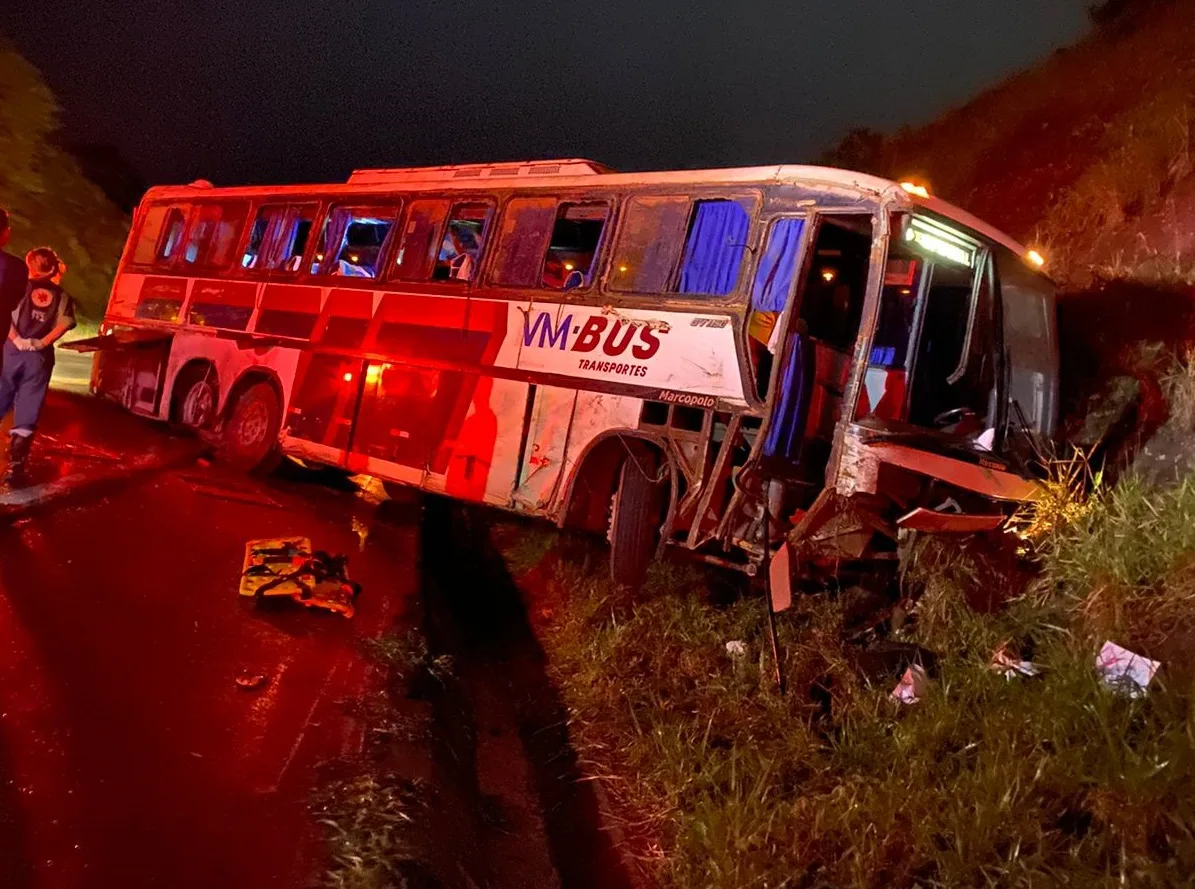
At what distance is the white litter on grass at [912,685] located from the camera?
4410 mm

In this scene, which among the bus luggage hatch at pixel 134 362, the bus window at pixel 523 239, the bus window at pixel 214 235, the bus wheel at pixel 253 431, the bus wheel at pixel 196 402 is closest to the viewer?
the bus window at pixel 523 239

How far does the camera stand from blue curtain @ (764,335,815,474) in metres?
5.18

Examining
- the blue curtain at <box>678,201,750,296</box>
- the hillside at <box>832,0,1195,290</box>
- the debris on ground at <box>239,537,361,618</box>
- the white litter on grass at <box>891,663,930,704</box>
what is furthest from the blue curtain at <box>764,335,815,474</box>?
the hillside at <box>832,0,1195,290</box>

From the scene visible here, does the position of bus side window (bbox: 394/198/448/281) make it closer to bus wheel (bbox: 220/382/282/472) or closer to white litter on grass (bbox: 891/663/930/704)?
bus wheel (bbox: 220/382/282/472)

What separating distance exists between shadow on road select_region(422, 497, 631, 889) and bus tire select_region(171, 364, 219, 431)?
9.14ft

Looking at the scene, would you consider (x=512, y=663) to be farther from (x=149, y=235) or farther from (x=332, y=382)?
(x=149, y=235)

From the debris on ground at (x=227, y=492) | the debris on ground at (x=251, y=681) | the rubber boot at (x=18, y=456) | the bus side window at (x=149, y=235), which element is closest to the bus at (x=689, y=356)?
the debris on ground at (x=227, y=492)

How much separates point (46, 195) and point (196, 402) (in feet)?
21.2

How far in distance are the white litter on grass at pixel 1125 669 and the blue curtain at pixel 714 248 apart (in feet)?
9.91

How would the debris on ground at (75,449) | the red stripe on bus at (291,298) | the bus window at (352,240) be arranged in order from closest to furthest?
the debris on ground at (75,449) < the bus window at (352,240) < the red stripe on bus at (291,298)

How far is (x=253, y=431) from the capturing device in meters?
9.06

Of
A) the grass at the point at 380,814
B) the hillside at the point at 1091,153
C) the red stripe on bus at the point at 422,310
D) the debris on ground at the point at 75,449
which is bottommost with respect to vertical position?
the grass at the point at 380,814

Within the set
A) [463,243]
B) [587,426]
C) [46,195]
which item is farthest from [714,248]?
[46,195]

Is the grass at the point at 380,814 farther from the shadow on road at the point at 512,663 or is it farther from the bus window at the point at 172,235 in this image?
the bus window at the point at 172,235
